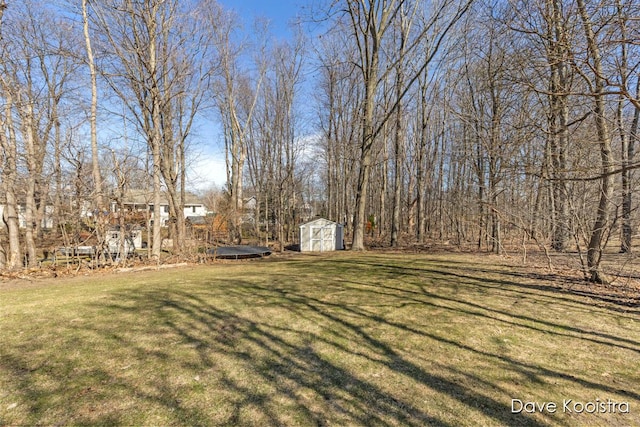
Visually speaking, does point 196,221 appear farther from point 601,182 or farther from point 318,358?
point 601,182

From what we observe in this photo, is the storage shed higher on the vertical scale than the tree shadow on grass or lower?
higher

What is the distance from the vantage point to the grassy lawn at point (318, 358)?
7.59 ft

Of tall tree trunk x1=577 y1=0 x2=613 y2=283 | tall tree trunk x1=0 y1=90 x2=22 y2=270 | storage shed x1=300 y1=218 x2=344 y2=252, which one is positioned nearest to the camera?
tall tree trunk x1=577 y1=0 x2=613 y2=283

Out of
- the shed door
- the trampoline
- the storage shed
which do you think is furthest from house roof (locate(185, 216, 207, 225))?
the shed door

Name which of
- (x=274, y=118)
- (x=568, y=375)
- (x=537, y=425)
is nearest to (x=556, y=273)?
(x=568, y=375)

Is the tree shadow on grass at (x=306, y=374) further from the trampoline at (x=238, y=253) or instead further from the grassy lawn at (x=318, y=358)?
the trampoline at (x=238, y=253)

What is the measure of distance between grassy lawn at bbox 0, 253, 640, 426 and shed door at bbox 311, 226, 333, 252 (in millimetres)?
11663

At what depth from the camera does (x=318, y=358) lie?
3186 millimetres

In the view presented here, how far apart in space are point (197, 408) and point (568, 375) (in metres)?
3.36

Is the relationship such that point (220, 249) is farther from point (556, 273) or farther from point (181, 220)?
point (556, 273)

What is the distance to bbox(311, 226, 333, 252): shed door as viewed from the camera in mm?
17609

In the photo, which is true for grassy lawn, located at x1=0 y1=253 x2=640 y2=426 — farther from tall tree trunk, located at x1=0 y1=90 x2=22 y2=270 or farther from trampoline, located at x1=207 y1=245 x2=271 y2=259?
trampoline, located at x1=207 y1=245 x2=271 y2=259

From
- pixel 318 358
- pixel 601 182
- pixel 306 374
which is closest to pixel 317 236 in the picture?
pixel 601 182

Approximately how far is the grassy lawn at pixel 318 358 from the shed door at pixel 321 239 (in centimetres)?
1166
